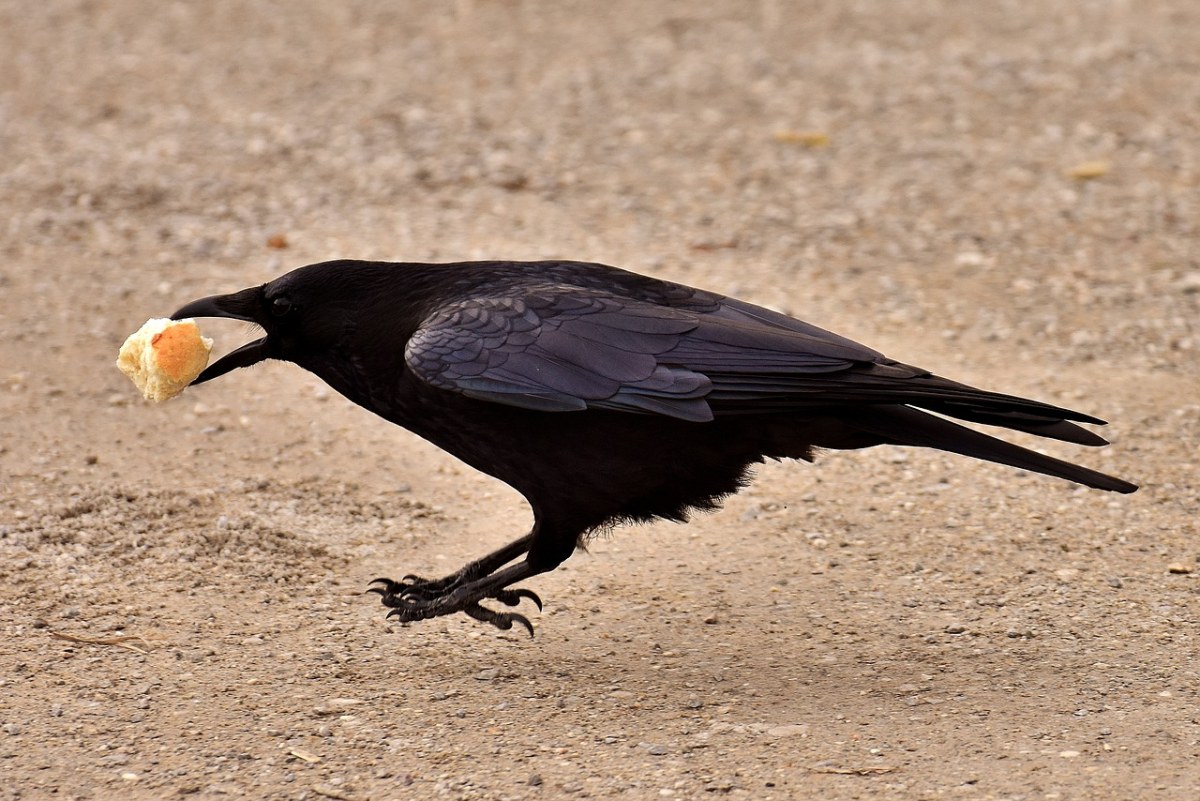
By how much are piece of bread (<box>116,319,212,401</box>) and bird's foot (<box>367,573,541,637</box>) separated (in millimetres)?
909

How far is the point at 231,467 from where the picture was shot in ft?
18.5

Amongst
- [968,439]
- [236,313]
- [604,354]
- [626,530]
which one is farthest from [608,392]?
[626,530]

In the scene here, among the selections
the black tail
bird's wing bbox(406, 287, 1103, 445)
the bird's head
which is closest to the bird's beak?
the bird's head

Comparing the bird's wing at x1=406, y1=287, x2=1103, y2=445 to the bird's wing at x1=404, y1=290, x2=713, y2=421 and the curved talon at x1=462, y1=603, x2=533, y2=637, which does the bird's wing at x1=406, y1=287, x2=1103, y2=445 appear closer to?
the bird's wing at x1=404, y1=290, x2=713, y2=421

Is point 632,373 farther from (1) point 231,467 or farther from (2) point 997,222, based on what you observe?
(2) point 997,222

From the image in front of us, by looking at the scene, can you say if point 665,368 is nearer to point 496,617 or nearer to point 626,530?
point 496,617

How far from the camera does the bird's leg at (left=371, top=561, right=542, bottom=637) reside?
14.7 feet

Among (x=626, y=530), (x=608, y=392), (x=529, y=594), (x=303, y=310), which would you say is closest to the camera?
(x=608, y=392)

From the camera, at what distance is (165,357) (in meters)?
4.70

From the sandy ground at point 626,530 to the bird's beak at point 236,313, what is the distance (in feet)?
2.49

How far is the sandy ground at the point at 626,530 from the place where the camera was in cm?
392

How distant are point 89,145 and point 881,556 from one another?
6068 millimetres

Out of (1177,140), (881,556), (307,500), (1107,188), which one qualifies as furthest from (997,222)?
(307,500)

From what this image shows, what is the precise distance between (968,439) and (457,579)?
163cm
